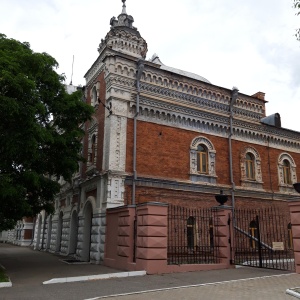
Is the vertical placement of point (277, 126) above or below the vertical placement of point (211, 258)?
above

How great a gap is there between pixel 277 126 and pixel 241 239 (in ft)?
28.1

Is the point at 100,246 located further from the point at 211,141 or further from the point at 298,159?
the point at 298,159

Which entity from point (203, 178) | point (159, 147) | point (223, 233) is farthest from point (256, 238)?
point (159, 147)

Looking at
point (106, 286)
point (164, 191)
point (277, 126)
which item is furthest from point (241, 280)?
point (277, 126)

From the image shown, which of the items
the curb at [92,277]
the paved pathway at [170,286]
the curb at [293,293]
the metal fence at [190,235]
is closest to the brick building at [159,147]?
the metal fence at [190,235]

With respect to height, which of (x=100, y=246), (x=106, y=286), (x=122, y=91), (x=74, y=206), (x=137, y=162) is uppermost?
(x=122, y=91)

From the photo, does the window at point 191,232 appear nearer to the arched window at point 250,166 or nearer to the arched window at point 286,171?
the arched window at point 250,166

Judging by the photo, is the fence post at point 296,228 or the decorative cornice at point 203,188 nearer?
the fence post at point 296,228

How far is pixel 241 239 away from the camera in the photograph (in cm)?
1858

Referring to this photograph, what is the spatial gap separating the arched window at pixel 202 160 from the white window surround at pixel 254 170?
262cm

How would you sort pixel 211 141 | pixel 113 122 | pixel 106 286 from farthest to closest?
1. pixel 211 141
2. pixel 113 122
3. pixel 106 286

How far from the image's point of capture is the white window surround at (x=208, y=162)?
18828 millimetres

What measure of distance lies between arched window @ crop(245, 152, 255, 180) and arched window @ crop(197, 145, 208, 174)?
10.6ft

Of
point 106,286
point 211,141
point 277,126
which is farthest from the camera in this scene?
point 277,126
